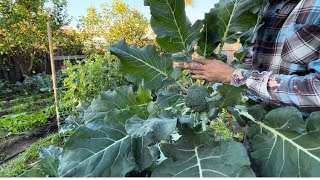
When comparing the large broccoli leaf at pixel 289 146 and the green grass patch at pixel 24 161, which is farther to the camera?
the green grass patch at pixel 24 161

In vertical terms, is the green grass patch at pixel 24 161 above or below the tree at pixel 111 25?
below

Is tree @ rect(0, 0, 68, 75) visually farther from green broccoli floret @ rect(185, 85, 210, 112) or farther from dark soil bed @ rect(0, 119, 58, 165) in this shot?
green broccoli floret @ rect(185, 85, 210, 112)

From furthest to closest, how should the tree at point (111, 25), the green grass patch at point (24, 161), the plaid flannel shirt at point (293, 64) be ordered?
the tree at point (111, 25) → the green grass patch at point (24, 161) → the plaid flannel shirt at point (293, 64)

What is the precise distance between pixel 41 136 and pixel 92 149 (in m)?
4.10

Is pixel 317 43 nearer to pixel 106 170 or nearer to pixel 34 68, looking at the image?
pixel 106 170

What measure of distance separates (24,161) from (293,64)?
3269mm

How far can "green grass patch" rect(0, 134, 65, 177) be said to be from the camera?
2933mm

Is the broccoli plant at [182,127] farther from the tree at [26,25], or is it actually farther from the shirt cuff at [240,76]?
the tree at [26,25]

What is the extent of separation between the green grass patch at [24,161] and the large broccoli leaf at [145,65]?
8.48ft

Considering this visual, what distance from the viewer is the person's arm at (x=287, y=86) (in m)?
0.83

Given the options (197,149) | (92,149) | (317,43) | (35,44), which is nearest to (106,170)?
(92,149)

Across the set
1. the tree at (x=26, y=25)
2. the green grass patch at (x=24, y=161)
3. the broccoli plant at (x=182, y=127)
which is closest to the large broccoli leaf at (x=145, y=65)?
the broccoli plant at (x=182, y=127)

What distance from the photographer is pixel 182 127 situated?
68 cm

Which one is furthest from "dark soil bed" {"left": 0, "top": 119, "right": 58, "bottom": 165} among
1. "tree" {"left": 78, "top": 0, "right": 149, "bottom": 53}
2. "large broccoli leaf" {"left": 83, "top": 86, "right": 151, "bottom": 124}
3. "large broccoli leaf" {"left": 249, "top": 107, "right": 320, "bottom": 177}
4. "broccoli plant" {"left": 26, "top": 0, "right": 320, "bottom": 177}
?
"tree" {"left": 78, "top": 0, "right": 149, "bottom": 53}
